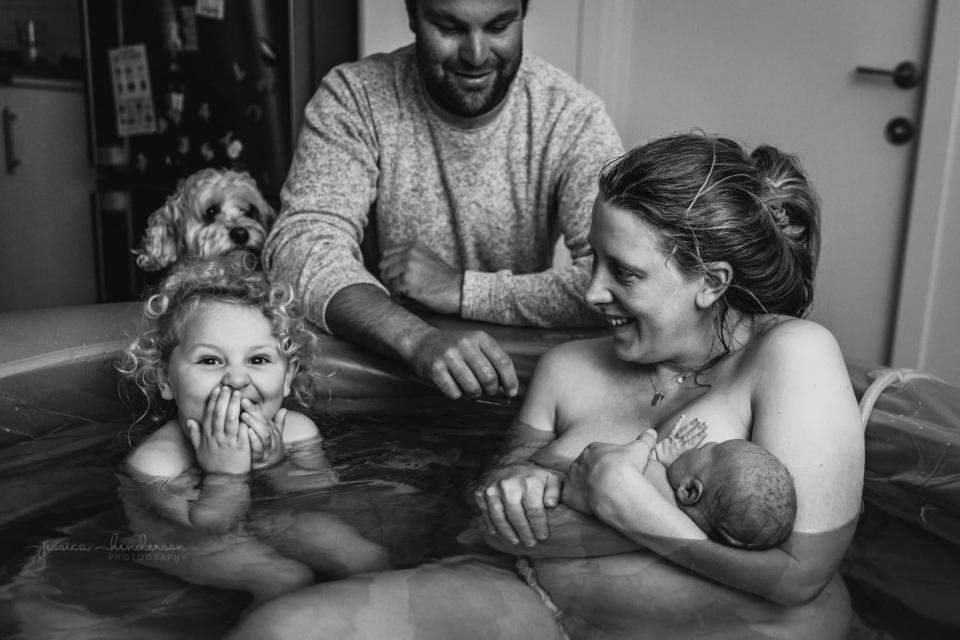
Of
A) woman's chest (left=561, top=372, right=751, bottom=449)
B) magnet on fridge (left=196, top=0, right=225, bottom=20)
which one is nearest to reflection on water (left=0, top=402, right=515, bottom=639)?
woman's chest (left=561, top=372, right=751, bottom=449)

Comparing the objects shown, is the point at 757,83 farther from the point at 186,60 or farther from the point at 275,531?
the point at 275,531

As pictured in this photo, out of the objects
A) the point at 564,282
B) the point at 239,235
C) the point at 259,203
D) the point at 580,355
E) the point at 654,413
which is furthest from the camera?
the point at 259,203

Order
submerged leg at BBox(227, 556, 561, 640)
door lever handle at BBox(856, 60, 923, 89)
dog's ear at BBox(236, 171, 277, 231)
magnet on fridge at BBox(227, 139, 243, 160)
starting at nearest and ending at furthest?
1. submerged leg at BBox(227, 556, 561, 640)
2. dog's ear at BBox(236, 171, 277, 231)
3. door lever handle at BBox(856, 60, 923, 89)
4. magnet on fridge at BBox(227, 139, 243, 160)

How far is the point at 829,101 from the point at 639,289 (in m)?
1.83

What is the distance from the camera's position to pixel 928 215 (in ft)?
8.93

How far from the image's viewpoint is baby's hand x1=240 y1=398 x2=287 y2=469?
1.54 metres

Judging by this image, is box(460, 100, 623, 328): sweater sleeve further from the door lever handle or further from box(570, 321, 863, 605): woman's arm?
the door lever handle

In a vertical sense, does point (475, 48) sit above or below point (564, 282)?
above

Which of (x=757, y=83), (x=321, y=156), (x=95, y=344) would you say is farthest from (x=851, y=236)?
(x=95, y=344)

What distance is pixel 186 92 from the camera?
369 cm

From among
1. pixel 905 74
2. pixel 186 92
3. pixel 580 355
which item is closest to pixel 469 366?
pixel 580 355

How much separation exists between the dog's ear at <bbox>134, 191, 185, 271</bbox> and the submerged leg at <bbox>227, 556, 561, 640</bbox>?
157 centimetres

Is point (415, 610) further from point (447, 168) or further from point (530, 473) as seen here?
point (447, 168)

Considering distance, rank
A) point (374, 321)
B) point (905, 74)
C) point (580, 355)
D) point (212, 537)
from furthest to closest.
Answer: point (905, 74)
point (374, 321)
point (580, 355)
point (212, 537)
